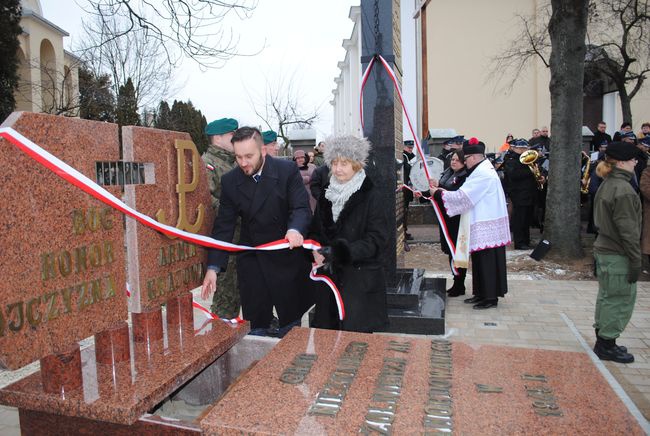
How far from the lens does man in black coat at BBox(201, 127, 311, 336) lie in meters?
3.55

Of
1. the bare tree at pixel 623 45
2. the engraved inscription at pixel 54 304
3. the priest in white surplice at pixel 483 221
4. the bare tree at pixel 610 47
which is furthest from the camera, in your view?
the bare tree at pixel 610 47

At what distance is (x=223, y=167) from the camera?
455cm

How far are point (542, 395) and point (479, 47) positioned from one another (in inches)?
944

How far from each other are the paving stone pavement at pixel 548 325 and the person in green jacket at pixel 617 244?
37cm

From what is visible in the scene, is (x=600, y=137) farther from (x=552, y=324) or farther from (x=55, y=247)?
(x=55, y=247)

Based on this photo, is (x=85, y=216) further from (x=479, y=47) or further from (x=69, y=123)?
(x=479, y=47)

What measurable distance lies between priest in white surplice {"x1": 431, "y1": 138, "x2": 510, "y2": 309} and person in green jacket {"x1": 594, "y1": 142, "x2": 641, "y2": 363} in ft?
5.53

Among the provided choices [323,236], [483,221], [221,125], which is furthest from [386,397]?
[483,221]

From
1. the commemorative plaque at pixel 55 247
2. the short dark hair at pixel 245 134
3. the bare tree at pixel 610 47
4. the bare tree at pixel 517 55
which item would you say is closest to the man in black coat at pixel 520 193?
the bare tree at pixel 610 47

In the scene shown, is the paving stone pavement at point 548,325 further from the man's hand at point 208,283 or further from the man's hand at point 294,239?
the man's hand at point 294,239

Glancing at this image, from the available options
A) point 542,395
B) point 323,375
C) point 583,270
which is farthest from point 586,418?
point 583,270

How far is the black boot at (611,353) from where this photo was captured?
4.63m

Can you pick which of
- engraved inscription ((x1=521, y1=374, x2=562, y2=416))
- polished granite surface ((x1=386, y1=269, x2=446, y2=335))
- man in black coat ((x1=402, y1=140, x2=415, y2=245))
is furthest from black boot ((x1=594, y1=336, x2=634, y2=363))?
man in black coat ((x1=402, y1=140, x2=415, y2=245))

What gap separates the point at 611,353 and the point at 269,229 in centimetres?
325
